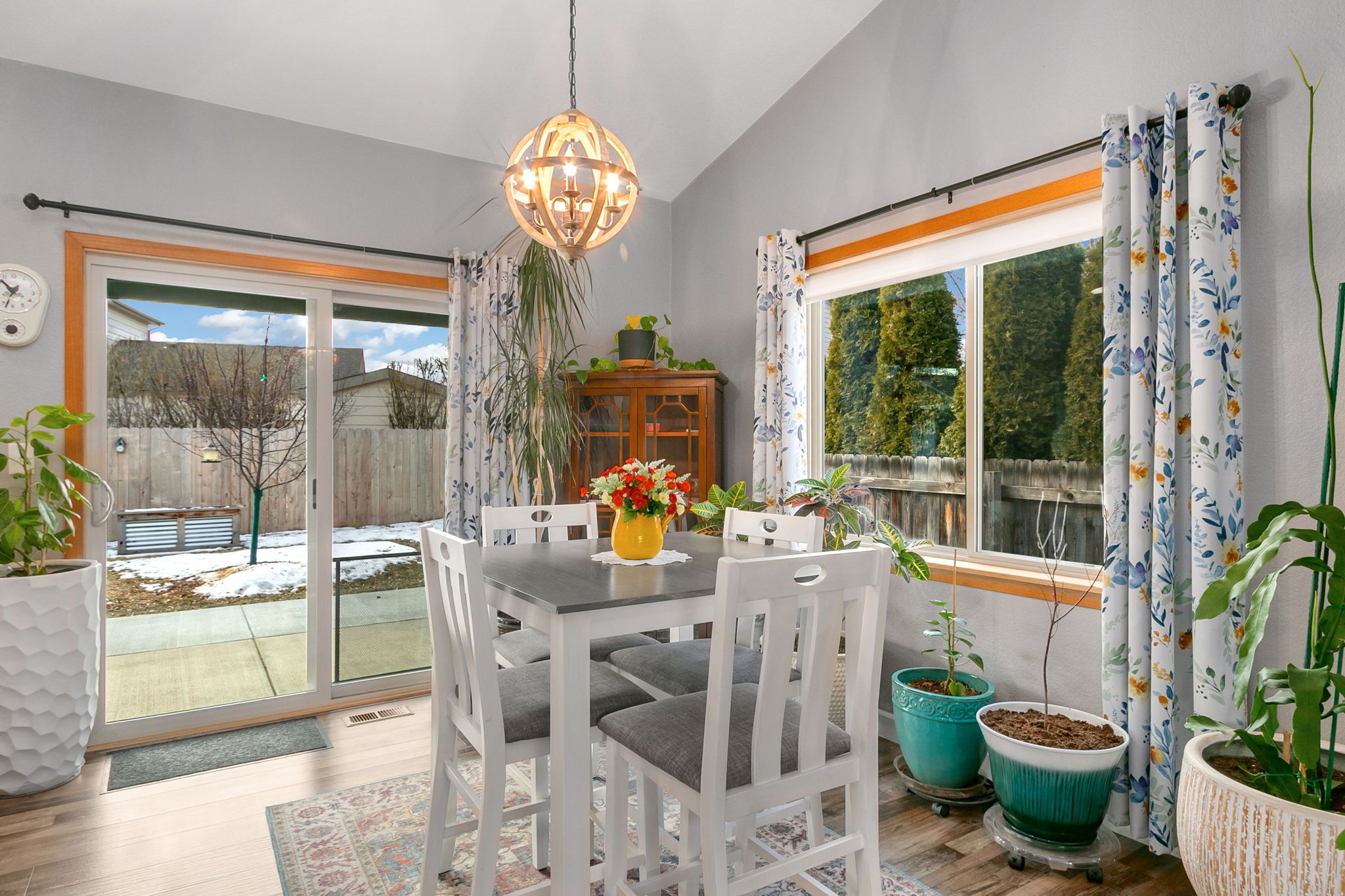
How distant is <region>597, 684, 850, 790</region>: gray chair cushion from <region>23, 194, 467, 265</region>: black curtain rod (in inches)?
102

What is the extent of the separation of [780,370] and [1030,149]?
4.24ft

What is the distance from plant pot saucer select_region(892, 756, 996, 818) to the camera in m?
2.45

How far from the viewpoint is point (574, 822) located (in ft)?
5.20

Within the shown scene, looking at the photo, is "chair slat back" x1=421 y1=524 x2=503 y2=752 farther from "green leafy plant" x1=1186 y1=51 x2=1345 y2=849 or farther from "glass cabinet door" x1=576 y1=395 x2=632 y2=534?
"glass cabinet door" x1=576 y1=395 x2=632 y2=534

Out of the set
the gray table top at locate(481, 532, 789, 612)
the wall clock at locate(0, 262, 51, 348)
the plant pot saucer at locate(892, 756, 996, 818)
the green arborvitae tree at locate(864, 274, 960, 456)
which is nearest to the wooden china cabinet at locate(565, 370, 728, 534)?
the green arborvitae tree at locate(864, 274, 960, 456)

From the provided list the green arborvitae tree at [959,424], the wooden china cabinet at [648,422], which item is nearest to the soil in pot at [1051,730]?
the green arborvitae tree at [959,424]

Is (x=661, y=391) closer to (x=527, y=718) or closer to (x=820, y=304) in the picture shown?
(x=820, y=304)

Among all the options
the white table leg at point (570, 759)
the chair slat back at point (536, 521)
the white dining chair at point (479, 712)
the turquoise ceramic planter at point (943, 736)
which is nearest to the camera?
the white table leg at point (570, 759)

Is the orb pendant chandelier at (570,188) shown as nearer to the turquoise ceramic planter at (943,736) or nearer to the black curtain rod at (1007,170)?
the black curtain rod at (1007,170)

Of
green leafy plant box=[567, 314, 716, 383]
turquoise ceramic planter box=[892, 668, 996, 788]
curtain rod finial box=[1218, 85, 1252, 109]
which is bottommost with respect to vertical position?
turquoise ceramic planter box=[892, 668, 996, 788]

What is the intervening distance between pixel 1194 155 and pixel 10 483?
399 centimetres

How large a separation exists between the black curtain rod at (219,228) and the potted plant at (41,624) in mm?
794

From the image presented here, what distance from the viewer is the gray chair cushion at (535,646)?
229cm

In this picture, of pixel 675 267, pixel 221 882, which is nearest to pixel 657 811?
pixel 221 882
